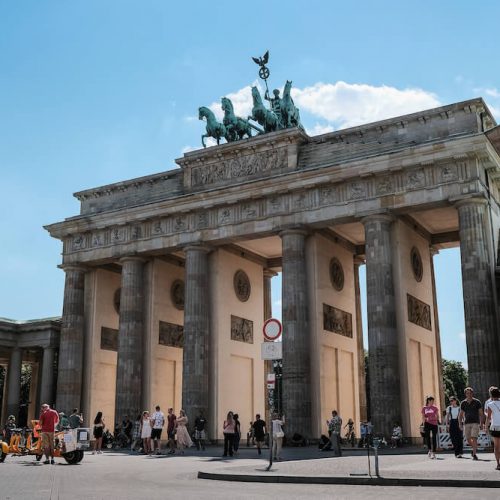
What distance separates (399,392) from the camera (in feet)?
109

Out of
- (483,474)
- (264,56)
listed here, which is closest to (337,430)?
(483,474)

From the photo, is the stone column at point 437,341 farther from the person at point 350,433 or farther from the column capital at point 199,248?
the column capital at point 199,248

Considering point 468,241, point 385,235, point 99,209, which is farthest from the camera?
point 99,209

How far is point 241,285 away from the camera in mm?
44062

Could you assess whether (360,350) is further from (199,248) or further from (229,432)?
(229,432)

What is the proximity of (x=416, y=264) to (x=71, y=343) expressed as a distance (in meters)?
21.8

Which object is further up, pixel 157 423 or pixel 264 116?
pixel 264 116

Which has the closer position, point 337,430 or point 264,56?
point 337,430

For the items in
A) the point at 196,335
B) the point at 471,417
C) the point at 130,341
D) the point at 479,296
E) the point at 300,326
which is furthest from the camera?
the point at 130,341

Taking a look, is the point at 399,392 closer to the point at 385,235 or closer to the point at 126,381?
the point at 385,235

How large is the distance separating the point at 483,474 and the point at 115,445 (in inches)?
1057

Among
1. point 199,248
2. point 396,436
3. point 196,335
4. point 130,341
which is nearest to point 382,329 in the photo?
point 396,436

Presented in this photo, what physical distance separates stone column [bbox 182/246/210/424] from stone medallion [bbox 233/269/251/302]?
3.23 meters

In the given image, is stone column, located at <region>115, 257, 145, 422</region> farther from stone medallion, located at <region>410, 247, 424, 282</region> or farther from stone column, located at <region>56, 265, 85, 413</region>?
stone medallion, located at <region>410, 247, 424, 282</region>
